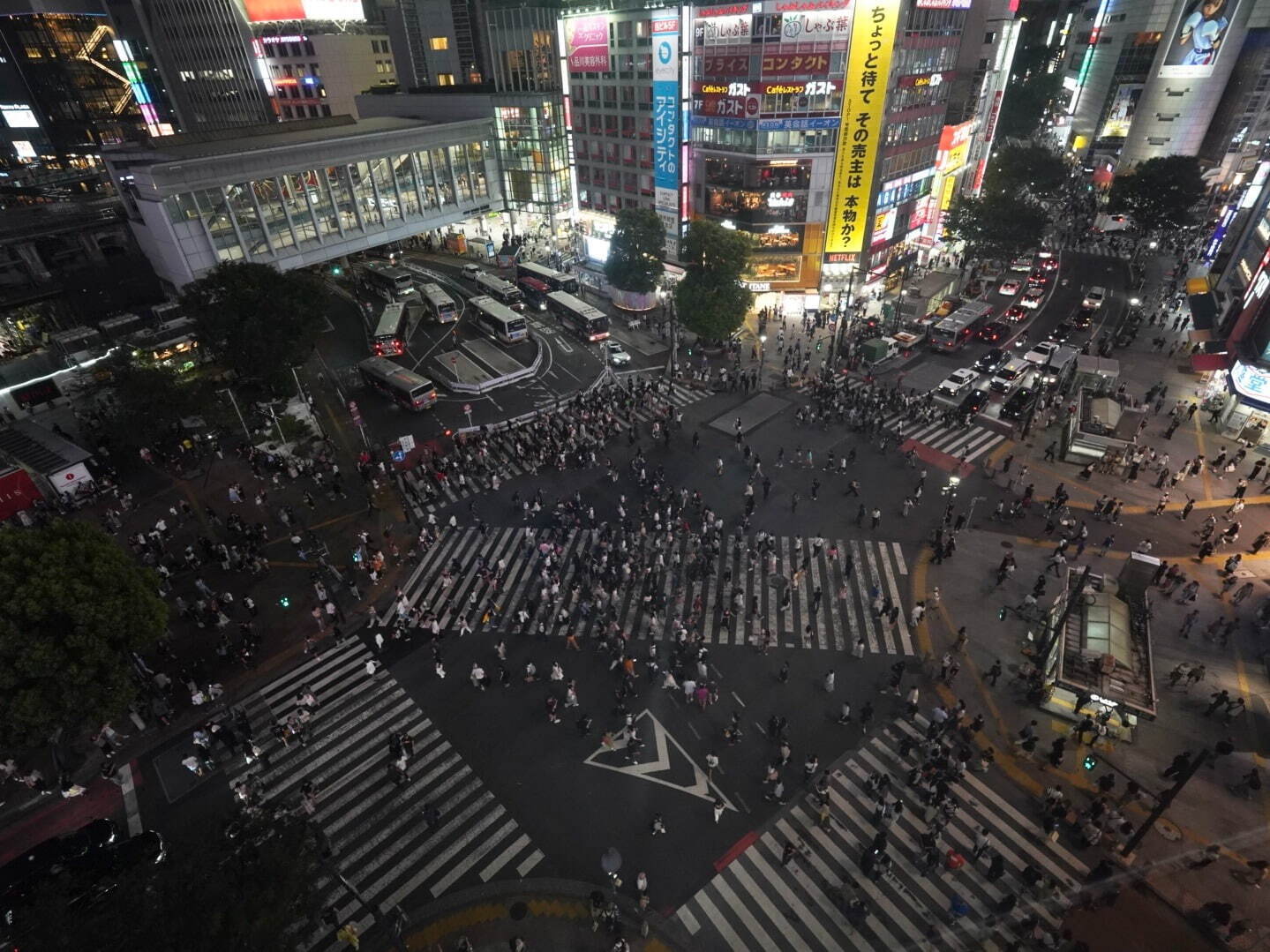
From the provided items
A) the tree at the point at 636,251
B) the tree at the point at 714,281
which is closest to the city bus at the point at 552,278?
the tree at the point at 636,251

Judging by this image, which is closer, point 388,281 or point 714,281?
point 714,281

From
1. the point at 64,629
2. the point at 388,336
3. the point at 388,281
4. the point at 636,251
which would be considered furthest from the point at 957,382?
the point at 388,281

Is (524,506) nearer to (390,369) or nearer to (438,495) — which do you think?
(438,495)

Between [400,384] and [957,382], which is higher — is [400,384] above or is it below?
above

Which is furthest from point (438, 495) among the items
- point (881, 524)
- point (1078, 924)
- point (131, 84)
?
point (131, 84)

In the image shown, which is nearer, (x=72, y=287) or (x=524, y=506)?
(x=524, y=506)

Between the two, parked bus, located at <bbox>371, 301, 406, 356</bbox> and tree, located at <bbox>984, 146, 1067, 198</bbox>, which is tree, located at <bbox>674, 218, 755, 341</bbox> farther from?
tree, located at <bbox>984, 146, 1067, 198</bbox>

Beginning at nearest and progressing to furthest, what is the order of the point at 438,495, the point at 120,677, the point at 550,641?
the point at 120,677, the point at 550,641, the point at 438,495

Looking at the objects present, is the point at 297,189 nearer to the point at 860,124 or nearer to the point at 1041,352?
the point at 860,124
